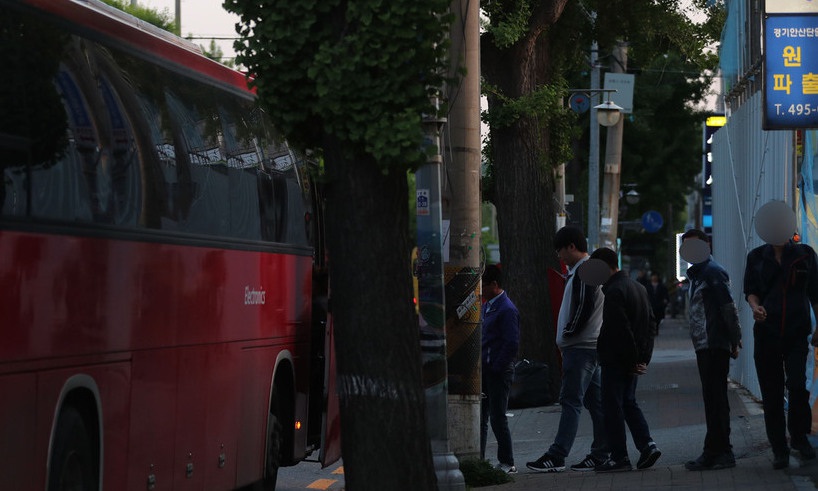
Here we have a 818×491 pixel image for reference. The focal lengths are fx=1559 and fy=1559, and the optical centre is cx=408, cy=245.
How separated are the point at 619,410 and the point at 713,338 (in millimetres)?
1004

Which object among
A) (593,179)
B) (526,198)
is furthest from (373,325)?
(593,179)

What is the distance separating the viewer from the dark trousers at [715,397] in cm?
1188

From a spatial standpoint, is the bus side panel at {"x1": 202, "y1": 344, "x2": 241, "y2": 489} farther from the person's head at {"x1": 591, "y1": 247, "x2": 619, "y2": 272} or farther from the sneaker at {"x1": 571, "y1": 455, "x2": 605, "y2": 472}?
the sneaker at {"x1": 571, "y1": 455, "x2": 605, "y2": 472}

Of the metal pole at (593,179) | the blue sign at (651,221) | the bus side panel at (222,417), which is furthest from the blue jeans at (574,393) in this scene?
the blue sign at (651,221)

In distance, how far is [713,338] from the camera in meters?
11.8

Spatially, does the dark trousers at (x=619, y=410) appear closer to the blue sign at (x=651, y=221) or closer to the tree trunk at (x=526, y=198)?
the tree trunk at (x=526, y=198)

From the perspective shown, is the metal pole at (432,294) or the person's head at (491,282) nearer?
the metal pole at (432,294)

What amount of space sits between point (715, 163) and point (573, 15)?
3812mm

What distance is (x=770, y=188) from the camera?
16.7 metres

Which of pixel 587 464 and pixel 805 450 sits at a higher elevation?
pixel 805 450

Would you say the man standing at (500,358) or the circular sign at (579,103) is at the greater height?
the circular sign at (579,103)

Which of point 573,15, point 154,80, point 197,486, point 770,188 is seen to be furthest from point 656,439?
point 573,15

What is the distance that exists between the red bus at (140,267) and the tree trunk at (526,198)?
31.3 feet

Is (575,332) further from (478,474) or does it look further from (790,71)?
(790,71)
